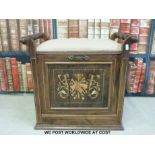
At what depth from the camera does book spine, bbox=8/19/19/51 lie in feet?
6.16

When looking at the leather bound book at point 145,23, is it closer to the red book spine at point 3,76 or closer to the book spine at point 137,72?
the book spine at point 137,72

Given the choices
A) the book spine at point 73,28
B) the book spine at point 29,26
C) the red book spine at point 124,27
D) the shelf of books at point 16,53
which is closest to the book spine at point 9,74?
the shelf of books at point 16,53

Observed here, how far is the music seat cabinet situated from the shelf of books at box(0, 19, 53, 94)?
0.28 meters

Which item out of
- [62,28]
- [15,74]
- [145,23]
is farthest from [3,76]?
[145,23]

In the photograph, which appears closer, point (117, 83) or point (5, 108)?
point (117, 83)

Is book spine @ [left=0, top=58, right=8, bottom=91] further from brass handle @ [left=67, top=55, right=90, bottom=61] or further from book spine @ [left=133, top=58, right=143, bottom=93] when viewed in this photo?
book spine @ [left=133, top=58, right=143, bottom=93]

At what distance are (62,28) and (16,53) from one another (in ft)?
1.54

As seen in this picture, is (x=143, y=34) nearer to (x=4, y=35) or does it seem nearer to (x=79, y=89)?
(x=79, y=89)

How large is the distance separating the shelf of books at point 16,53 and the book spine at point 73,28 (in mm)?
154

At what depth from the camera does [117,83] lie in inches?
57.9

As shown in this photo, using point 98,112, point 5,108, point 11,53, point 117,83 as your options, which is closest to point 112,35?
point 117,83

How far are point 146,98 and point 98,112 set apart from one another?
0.68 m

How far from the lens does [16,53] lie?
78.1 inches
